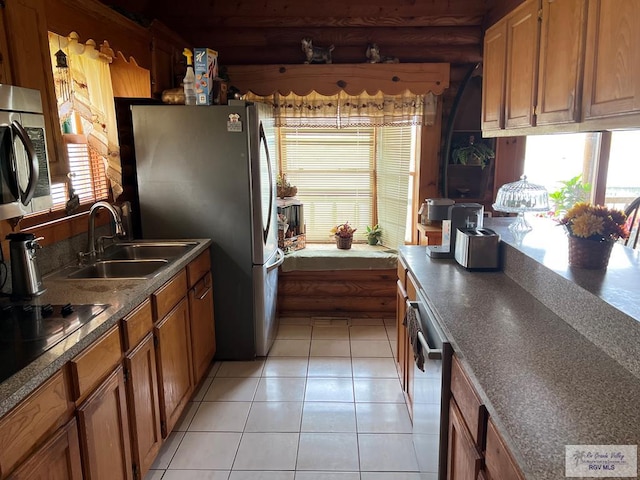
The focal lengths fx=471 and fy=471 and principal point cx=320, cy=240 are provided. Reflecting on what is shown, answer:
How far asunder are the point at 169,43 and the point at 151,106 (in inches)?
26.0

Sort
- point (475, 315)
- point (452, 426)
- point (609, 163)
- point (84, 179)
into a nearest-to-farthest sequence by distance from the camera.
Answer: point (452, 426), point (475, 315), point (84, 179), point (609, 163)

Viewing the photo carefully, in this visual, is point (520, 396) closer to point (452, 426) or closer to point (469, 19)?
point (452, 426)

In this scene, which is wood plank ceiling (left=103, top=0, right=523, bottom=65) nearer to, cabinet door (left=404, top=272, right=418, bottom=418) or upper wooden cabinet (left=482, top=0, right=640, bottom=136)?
upper wooden cabinet (left=482, top=0, right=640, bottom=136)

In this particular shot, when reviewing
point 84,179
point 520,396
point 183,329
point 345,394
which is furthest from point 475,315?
point 84,179

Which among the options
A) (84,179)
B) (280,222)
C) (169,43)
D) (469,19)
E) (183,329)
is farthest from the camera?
(280,222)

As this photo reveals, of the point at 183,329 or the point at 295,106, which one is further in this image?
the point at 295,106

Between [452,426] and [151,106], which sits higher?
[151,106]

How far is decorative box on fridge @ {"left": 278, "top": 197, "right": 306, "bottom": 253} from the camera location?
397 cm

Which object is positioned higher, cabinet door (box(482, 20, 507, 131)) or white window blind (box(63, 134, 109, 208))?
cabinet door (box(482, 20, 507, 131))

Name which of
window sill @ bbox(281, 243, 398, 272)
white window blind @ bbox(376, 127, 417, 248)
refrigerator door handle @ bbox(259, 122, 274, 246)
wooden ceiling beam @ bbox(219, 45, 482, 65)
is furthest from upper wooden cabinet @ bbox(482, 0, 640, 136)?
window sill @ bbox(281, 243, 398, 272)

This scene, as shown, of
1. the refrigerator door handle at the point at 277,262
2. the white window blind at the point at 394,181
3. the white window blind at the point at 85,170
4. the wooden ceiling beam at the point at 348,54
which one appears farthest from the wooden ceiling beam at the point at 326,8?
the refrigerator door handle at the point at 277,262

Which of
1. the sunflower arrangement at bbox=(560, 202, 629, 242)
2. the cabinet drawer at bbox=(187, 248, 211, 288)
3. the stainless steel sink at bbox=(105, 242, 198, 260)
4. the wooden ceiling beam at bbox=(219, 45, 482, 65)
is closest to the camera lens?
the sunflower arrangement at bbox=(560, 202, 629, 242)

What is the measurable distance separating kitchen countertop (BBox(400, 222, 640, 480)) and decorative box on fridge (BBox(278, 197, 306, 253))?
6.81ft

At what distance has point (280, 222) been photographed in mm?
3934
